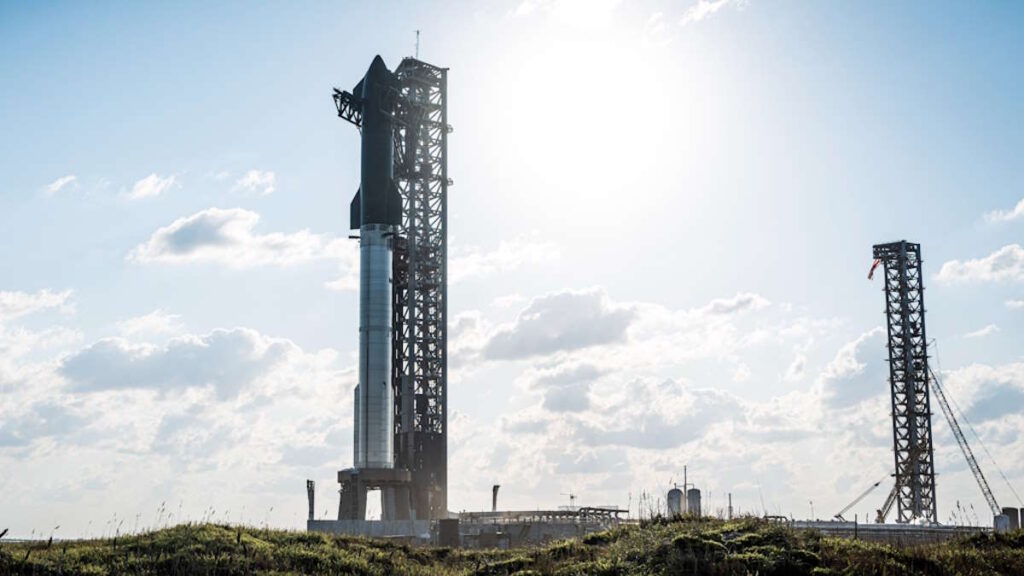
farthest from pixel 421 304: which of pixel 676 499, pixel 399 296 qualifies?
pixel 676 499

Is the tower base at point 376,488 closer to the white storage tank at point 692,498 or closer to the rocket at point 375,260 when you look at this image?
the rocket at point 375,260

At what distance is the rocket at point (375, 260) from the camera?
8219 cm

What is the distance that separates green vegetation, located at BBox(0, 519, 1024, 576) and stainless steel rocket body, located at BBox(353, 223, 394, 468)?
4017 cm

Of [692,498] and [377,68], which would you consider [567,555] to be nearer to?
[692,498]

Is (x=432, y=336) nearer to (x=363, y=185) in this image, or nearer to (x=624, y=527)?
(x=363, y=185)

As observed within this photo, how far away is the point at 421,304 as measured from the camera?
89.1m

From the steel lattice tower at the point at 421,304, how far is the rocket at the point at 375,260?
2.69 metres

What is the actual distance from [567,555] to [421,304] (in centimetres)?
5470

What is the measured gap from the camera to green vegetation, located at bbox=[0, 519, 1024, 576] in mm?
30344

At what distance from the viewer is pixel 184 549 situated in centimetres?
3600

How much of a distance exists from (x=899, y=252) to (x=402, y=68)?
154 ft

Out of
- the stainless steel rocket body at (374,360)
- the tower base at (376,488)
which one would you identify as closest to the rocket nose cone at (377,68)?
the stainless steel rocket body at (374,360)

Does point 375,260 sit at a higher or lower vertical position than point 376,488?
higher

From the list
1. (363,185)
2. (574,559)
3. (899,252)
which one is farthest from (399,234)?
(574,559)
